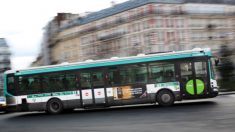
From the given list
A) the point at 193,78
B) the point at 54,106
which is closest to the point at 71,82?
the point at 54,106

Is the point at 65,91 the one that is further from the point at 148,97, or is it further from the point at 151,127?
the point at 151,127

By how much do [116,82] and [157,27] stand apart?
5455 centimetres

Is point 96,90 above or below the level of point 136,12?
below

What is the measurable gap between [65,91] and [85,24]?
2757 inches

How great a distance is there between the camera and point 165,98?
848 inches

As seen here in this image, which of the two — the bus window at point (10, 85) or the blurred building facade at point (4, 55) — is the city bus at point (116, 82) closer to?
the bus window at point (10, 85)

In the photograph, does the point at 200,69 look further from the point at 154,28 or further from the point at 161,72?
the point at 154,28

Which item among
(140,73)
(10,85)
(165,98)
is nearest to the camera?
(165,98)

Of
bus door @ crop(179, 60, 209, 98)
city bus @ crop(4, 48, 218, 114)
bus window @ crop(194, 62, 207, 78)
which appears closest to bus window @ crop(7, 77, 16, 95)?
city bus @ crop(4, 48, 218, 114)

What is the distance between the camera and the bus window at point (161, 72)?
70.8 ft

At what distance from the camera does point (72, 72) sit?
22844 millimetres

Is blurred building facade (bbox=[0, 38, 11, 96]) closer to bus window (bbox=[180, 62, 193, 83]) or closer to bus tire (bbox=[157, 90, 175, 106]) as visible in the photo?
bus tire (bbox=[157, 90, 175, 106])

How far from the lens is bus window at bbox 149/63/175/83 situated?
850 inches

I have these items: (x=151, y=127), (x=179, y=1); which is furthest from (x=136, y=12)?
(x=151, y=127)
